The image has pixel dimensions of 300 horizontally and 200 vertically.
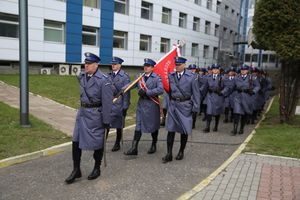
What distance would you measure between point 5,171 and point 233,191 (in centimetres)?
367

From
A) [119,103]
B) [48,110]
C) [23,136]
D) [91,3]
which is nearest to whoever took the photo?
[119,103]

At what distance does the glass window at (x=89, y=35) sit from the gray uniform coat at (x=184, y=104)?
19421mm

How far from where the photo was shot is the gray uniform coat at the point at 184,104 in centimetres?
707

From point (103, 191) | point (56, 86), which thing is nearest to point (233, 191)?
point (103, 191)

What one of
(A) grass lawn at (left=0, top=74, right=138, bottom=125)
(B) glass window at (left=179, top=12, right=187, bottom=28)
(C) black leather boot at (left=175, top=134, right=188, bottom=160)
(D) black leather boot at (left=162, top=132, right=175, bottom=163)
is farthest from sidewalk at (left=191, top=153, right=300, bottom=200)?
(B) glass window at (left=179, top=12, right=187, bottom=28)

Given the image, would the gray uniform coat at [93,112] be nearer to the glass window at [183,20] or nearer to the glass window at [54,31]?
the glass window at [54,31]

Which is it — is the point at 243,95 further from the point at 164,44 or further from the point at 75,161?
the point at 164,44

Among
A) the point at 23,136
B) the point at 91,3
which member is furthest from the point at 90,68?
the point at 91,3

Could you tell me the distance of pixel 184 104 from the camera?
709cm

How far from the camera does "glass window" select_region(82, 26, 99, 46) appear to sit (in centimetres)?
2559

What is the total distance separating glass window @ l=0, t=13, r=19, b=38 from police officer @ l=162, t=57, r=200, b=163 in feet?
53.6

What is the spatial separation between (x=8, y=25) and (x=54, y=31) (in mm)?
3151

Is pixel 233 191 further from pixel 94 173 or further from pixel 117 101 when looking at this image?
pixel 117 101

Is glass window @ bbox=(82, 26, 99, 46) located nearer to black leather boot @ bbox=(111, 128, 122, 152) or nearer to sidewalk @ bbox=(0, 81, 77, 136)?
sidewalk @ bbox=(0, 81, 77, 136)
